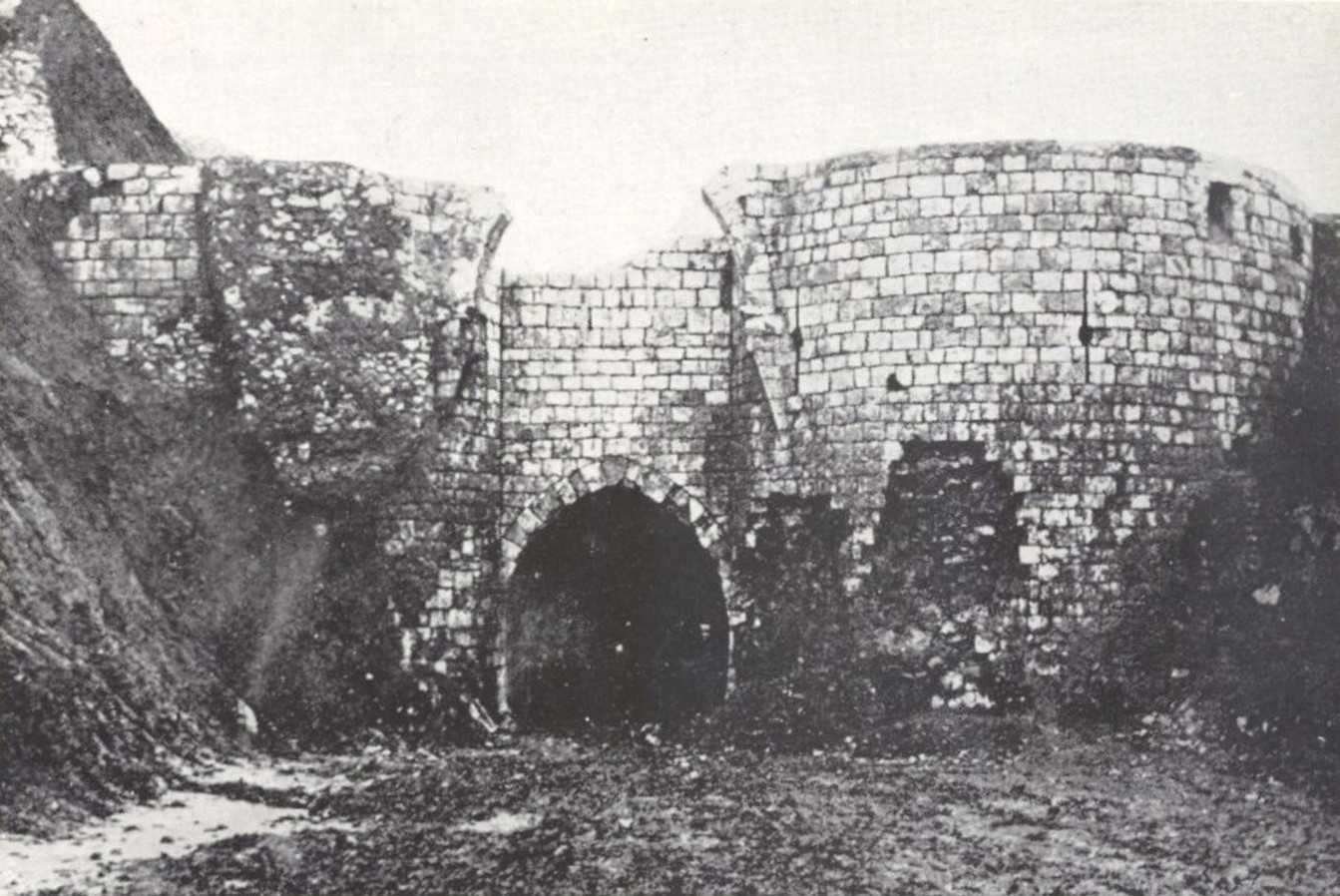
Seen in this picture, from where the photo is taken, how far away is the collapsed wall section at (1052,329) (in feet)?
35.2

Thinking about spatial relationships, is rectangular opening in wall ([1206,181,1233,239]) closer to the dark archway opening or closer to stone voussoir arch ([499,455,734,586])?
stone voussoir arch ([499,455,734,586])

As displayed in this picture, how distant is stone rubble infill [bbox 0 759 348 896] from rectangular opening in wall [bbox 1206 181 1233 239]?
8.32m

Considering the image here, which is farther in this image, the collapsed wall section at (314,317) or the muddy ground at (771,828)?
the collapsed wall section at (314,317)

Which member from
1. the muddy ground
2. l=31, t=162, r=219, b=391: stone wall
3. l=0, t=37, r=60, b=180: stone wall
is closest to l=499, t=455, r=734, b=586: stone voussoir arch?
the muddy ground

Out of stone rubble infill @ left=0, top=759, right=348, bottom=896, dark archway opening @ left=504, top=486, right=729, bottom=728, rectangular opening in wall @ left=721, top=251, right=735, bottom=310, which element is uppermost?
rectangular opening in wall @ left=721, top=251, right=735, bottom=310

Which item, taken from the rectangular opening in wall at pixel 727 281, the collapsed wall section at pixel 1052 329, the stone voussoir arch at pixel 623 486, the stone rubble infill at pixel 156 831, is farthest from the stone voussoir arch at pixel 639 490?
the stone rubble infill at pixel 156 831

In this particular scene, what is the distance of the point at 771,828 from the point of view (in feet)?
28.0

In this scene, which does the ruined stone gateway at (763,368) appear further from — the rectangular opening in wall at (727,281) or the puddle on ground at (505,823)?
the puddle on ground at (505,823)

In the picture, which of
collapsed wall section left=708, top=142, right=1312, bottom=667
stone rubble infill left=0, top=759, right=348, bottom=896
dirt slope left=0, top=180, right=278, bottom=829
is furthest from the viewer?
collapsed wall section left=708, top=142, right=1312, bottom=667

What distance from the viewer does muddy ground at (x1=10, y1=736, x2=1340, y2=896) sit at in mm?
7684

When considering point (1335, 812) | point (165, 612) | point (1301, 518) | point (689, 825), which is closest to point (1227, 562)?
point (1301, 518)

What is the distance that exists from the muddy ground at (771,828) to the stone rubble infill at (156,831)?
0.03 meters

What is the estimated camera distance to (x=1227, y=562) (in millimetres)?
10406

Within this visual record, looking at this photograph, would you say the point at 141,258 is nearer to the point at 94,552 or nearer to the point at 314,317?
the point at 314,317
